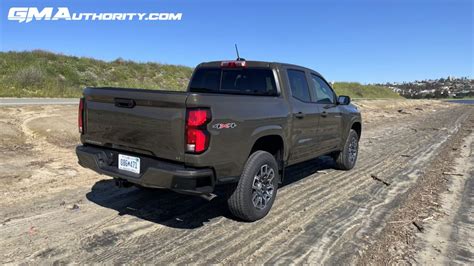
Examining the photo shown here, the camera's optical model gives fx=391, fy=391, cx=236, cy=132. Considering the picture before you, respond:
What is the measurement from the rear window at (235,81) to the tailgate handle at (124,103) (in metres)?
1.75

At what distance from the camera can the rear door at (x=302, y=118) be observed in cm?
537

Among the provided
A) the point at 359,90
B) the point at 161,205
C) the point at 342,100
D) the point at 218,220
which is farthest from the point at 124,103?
the point at 359,90

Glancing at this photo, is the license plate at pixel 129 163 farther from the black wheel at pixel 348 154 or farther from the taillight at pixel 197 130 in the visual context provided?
the black wheel at pixel 348 154

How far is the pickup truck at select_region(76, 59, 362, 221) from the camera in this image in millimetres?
3816

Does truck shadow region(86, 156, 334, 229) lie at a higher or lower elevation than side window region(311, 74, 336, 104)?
lower

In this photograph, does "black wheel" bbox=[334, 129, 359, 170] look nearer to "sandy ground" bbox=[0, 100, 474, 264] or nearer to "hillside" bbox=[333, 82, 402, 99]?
"sandy ground" bbox=[0, 100, 474, 264]

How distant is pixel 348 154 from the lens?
7.55 metres

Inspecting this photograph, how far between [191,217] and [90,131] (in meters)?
1.58

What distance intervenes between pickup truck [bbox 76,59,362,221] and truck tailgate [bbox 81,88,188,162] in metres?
0.01

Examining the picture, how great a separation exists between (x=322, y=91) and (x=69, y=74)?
2646 centimetres

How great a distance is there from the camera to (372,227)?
15.1ft

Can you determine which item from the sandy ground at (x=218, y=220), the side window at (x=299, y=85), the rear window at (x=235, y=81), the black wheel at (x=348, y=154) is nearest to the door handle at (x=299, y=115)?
the side window at (x=299, y=85)

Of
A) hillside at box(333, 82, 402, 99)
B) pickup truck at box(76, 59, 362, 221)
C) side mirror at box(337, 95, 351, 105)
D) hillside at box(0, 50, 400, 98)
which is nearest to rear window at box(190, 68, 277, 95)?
pickup truck at box(76, 59, 362, 221)

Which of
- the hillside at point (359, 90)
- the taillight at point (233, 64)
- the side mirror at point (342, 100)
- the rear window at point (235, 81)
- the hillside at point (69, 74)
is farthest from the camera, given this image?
the hillside at point (359, 90)
